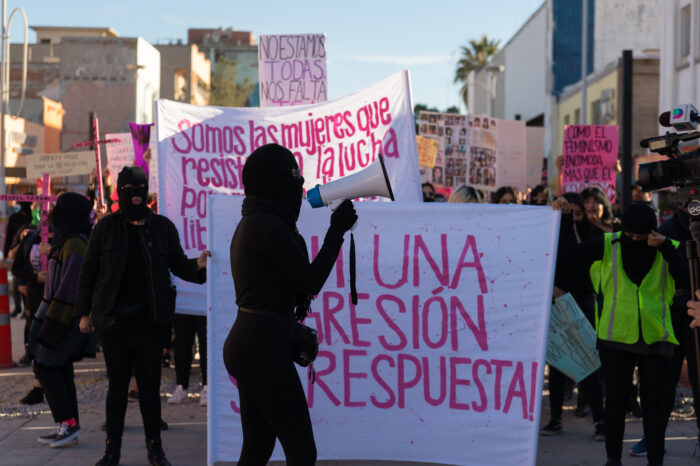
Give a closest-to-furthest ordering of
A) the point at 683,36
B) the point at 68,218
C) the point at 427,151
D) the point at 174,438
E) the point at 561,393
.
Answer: the point at 68,218, the point at 174,438, the point at 561,393, the point at 427,151, the point at 683,36

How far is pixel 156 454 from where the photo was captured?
18.3 ft

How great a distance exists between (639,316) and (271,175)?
2.75 meters

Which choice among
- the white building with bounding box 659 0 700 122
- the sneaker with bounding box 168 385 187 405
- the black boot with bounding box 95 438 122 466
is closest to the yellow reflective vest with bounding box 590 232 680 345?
the black boot with bounding box 95 438 122 466

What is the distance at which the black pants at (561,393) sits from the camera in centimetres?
661

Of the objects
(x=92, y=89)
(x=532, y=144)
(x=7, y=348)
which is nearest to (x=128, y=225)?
(x=7, y=348)

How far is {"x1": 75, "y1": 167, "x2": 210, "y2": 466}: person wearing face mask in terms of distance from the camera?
5.50 meters

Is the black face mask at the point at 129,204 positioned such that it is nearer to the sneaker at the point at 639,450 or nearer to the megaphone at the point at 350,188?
the megaphone at the point at 350,188

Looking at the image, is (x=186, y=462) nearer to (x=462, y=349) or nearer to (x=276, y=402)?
(x=462, y=349)

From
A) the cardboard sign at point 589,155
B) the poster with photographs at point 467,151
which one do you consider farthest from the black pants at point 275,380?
the poster with photographs at point 467,151

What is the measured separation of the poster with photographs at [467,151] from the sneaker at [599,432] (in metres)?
6.81

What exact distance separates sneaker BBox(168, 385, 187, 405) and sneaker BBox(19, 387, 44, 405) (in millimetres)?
1112

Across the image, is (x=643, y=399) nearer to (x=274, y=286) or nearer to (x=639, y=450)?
(x=639, y=450)

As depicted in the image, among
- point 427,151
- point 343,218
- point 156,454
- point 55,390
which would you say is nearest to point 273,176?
point 343,218

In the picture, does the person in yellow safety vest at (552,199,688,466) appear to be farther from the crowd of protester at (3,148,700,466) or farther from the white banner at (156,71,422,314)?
the white banner at (156,71,422,314)
